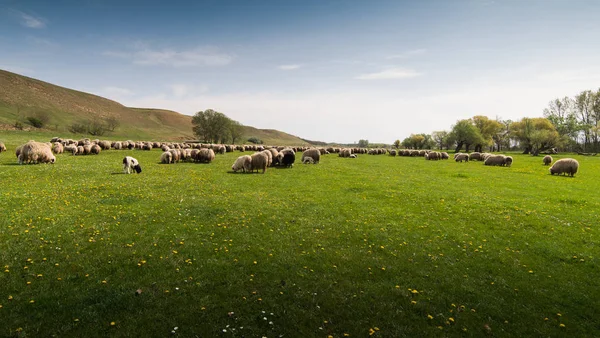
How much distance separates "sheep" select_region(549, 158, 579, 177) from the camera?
31.5m

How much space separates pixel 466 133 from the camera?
97062mm

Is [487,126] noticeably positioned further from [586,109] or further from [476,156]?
[476,156]

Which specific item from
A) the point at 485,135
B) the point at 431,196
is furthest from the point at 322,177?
the point at 485,135

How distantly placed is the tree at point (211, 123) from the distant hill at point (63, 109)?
99.8ft

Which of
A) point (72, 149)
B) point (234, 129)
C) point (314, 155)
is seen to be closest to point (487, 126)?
Result: point (314, 155)

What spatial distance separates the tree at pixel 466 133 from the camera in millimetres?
96188

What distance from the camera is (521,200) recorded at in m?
18.6

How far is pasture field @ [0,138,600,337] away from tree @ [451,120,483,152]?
91459 millimetres

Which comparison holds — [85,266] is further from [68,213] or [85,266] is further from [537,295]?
[537,295]

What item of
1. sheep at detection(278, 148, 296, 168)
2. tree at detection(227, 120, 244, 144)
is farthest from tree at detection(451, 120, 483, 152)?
tree at detection(227, 120, 244, 144)

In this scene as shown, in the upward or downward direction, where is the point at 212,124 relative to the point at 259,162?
upward

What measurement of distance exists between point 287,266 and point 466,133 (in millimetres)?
107616

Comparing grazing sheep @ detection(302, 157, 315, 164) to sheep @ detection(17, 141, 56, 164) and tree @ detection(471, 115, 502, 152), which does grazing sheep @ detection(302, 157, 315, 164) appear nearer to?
sheep @ detection(17, 141, 56, 164)

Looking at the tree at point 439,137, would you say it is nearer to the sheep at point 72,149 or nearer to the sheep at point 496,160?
the sheep at point 496,160
